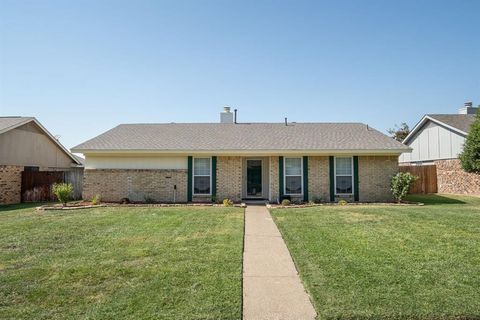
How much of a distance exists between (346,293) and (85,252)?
491 centimetres

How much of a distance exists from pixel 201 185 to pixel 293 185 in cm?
426

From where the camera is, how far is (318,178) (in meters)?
15.3

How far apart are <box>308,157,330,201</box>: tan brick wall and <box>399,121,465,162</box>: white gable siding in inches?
396

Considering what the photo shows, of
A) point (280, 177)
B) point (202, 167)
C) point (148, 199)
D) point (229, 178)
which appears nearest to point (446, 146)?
point (280, 177)

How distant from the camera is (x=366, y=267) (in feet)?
17.9

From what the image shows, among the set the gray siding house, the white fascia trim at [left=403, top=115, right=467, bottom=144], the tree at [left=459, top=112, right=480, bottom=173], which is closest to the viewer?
the tree at [left=459, top=112, right=480, bottom=173]

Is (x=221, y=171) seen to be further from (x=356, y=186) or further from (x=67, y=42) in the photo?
(x=67, y=42)

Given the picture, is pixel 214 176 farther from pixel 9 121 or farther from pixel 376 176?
pixel 9 121

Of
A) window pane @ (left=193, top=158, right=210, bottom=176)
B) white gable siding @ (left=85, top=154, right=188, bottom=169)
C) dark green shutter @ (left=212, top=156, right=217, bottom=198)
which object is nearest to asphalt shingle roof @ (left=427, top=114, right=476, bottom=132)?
dark green shutter @ (left=212, top=156, right=217, bottom=198)

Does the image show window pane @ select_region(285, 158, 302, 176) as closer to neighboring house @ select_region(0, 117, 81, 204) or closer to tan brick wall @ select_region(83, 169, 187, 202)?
tan brick wall @ select_region(83, 169, 187, 202)

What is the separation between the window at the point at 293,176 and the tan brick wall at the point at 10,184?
45.6 feet

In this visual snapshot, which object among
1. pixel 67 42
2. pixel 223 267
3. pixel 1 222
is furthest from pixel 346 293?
pixel 67 42

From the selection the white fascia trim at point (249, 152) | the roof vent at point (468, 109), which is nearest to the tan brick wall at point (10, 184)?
the white fascia trim at point (249, 152)

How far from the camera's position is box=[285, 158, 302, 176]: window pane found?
15.5 m
